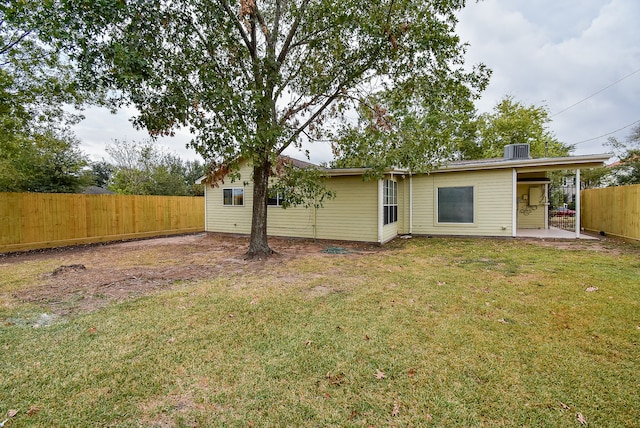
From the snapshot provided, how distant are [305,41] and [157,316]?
702 cm

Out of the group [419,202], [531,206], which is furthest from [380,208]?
[531,206]

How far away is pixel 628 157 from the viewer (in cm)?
1789

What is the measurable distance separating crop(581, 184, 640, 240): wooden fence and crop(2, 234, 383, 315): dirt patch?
7939 millimetres

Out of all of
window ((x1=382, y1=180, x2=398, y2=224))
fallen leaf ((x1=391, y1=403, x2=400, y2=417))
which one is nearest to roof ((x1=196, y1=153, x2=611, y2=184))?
window ((x1=382, y1=180, x2=398, y2=224))

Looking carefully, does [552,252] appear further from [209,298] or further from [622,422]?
[209,298]

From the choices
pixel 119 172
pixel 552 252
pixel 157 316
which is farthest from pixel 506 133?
pixel 119 172

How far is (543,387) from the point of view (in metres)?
2.24

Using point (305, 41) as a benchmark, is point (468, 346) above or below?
below

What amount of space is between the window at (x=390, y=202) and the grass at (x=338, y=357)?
5.27 m

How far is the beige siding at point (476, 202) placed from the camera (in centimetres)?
987

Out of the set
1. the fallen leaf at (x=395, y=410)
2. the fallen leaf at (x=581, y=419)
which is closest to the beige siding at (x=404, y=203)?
the fallen leaf at (x=581, y=419)

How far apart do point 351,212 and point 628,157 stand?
20.1 meters

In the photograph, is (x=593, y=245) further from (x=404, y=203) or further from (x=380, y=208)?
(x=380, y=208)

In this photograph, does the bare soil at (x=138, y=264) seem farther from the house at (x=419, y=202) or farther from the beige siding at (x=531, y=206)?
the beige siding at (x=531, y=206)
